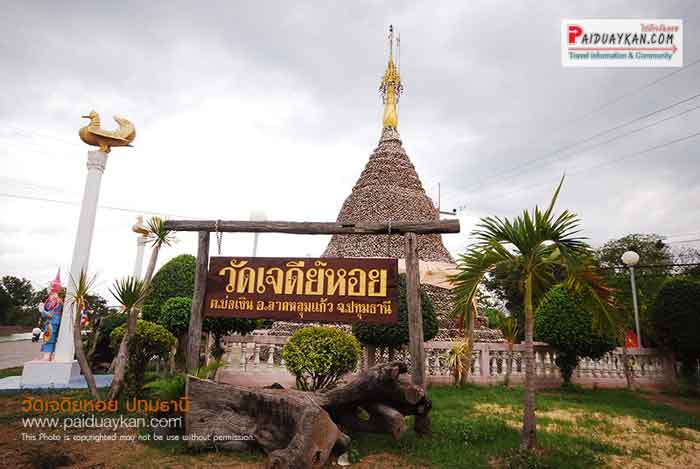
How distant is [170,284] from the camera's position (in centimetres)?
1331

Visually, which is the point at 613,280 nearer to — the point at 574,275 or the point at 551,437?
the point at 574,275

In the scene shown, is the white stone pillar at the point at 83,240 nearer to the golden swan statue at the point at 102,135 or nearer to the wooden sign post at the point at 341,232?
the golden swan statue at the point at 102,135

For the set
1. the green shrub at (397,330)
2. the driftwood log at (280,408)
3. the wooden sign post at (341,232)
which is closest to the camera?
the driftwood log at (280,408)

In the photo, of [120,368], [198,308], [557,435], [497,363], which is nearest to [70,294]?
[120,368]

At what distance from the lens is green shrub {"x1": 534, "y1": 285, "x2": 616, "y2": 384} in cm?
1083

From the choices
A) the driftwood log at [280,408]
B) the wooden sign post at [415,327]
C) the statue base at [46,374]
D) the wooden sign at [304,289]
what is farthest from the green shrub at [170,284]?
the wooden sign post at [415,327]

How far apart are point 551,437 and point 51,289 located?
42.9 ft

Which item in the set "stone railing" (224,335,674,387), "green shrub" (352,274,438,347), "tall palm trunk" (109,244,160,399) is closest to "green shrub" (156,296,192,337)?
"stone railing" (224,335,674,387)

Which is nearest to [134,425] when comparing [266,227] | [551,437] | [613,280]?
→ [266,227]

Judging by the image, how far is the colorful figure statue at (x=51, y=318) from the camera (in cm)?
997

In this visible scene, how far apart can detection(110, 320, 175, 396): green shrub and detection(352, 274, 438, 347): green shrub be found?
4868 mm

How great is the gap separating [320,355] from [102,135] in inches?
323

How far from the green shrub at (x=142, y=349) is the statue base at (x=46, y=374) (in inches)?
105

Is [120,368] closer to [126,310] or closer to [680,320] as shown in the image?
[126,310]
